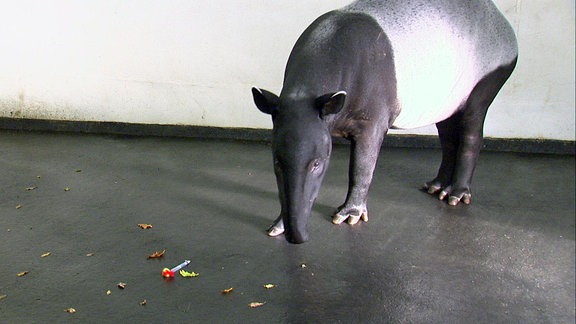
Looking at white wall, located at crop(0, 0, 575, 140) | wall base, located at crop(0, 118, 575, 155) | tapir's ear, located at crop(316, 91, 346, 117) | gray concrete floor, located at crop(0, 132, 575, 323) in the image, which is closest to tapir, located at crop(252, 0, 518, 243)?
tapir's ear, located at crop(316, 91, 346, 117)

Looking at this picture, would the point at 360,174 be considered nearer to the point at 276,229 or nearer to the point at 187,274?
the point at 276,229

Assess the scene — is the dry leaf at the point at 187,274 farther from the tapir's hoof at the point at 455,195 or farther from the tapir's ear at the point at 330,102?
the tapir's hoof at the point at 455,195

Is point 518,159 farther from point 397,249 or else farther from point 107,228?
point 107,228

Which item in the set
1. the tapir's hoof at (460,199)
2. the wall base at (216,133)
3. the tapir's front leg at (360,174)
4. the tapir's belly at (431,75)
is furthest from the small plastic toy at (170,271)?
the wall base at (216,133)

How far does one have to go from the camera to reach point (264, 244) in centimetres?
354

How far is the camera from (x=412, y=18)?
11.5 ft

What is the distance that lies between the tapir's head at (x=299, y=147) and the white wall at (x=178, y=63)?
237 centimetres

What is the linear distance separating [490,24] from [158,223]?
7.75 feet

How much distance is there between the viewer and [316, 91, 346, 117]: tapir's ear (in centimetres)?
290

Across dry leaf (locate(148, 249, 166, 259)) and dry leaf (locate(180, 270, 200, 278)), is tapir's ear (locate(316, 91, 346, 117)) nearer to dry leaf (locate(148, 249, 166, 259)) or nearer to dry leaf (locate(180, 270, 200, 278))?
dry leaf (locate(180, 270, 200, 278))

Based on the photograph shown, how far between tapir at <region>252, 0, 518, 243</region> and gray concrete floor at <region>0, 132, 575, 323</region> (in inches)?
11.3

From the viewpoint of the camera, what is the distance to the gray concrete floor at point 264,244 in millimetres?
2912

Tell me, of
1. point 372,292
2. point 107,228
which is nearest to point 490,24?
point 372,292

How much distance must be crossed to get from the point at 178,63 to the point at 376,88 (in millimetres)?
2611
